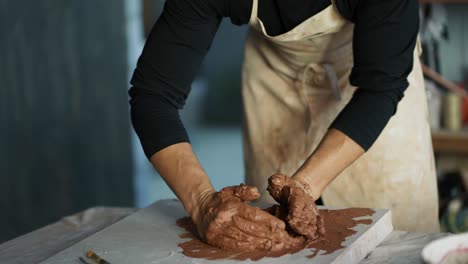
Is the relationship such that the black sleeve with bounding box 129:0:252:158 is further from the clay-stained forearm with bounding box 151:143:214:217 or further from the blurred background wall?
the blurred background wall

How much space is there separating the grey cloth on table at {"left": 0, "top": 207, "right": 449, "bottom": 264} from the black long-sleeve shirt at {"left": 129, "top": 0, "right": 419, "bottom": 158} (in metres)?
0.21

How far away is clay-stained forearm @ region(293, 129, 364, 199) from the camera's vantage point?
1.55m

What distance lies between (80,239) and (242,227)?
46 cm

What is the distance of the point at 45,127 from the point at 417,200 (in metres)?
1.93

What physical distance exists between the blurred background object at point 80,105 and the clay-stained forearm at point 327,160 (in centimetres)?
170

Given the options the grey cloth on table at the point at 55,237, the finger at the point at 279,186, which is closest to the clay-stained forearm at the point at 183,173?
the finger at the point at 279,186

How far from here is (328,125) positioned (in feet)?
6.64

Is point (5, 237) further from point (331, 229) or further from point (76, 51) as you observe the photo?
point (331, 229)

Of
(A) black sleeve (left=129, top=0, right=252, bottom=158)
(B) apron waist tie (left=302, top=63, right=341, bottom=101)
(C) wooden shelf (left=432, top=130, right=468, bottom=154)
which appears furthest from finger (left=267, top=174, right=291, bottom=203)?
(C) wooden shelf (left=432, top=130, right=468, bottom=154)

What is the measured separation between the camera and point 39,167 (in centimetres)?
341

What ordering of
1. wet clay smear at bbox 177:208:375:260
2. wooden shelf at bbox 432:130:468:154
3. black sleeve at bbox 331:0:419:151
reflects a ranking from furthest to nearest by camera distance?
1. wooden shelf at bbox 432:130:468:154
2. black sleeve at bbox 331:0:419:151
3. wet clay smear at bbox 177:208:375:260

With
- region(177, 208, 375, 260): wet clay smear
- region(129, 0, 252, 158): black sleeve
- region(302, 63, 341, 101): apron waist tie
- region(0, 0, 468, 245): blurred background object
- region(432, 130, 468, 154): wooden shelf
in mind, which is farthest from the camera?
region(0, 0, 468, 245): blurred background object

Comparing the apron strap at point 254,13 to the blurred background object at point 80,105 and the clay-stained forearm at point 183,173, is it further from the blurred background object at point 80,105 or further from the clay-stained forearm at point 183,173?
the blurred background object at point 80,105

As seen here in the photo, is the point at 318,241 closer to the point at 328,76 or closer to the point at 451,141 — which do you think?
the point at 328,76
